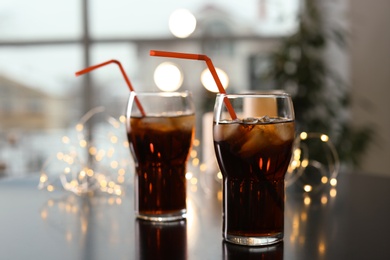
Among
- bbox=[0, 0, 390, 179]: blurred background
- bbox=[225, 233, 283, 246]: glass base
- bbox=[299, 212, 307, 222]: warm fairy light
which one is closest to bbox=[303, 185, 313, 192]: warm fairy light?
bbox=[299, 212, 307, 222]: warm fairy light

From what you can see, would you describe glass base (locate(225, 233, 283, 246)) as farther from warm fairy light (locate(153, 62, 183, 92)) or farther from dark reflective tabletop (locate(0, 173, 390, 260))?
warm fairy light (locate(153, 62, 183, 92))

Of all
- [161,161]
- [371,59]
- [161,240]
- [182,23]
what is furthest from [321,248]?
[182,23]

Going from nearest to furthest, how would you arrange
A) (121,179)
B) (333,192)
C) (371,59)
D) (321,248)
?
(321,248), (333,192), (121,179), (371,59)

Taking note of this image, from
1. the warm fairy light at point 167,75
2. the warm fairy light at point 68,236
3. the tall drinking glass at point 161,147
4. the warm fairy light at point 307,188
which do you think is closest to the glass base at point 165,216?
the tall drinking glass at point 161,147

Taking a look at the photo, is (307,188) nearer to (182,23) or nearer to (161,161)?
(161,161)

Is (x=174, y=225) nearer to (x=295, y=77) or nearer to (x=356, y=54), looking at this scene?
(x=295, y=77)

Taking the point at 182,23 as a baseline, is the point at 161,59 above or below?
below

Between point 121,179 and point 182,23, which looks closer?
point 121,179

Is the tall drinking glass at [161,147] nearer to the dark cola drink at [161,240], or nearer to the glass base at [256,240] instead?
the dark cola drink at [161,240]

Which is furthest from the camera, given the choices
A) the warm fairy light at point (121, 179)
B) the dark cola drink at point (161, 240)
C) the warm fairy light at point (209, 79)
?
the warm fairy light at point (209, 79)
